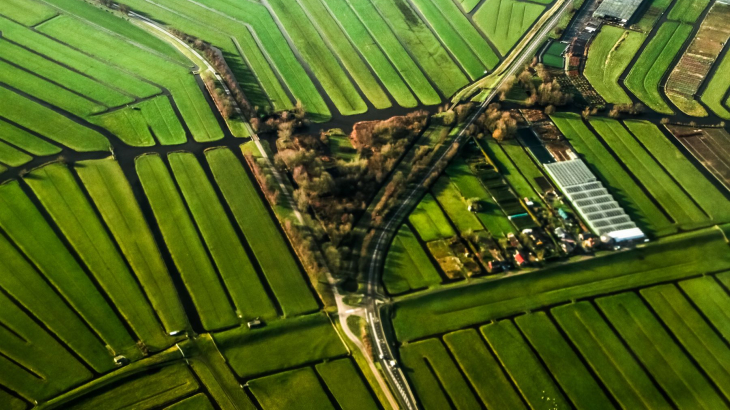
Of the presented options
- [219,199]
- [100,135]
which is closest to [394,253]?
[219,199]

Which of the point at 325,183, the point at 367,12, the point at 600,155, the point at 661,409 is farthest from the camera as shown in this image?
the point at 367,12

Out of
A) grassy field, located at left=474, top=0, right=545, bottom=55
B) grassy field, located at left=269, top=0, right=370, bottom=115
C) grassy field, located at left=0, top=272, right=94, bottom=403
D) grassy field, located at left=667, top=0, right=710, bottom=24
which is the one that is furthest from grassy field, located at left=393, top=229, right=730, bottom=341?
grassy field, located at left=667, top=0, right=710, bottom=24

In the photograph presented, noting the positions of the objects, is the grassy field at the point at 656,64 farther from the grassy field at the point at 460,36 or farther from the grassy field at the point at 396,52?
the grassy field at the point at 396,52

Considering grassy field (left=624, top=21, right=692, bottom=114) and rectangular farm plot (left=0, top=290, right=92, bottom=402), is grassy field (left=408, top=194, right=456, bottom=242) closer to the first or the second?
rectangular farm plot (left=0, top=290, right=92, bottom=402)

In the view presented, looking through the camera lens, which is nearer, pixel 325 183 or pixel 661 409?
pixel 661 409

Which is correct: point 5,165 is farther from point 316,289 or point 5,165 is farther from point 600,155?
point 600,155
